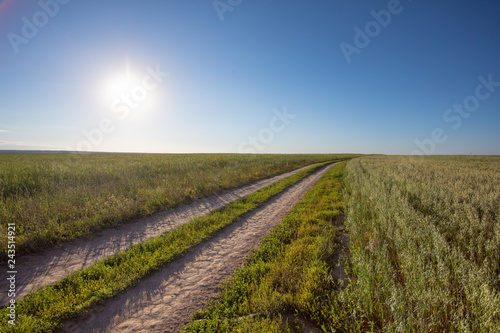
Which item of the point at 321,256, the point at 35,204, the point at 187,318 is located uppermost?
the point at 35,204

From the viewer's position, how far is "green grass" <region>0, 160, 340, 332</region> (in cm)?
328

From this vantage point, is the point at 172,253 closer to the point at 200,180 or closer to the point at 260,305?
the point at 260,305

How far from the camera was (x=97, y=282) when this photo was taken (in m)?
4.18

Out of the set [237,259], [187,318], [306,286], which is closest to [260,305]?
[306,286]

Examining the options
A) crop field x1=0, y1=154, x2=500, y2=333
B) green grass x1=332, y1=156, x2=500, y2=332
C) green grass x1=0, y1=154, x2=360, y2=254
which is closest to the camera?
green grass x1=332, y1=156, x2=500, y2=332

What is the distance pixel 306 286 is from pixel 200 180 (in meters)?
12.1

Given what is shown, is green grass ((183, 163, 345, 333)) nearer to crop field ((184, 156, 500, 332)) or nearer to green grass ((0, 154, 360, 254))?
crop field ((184, 156, 500, 332))

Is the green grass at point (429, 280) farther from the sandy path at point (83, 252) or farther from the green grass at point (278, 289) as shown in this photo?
the sandy path at point (83, 252)

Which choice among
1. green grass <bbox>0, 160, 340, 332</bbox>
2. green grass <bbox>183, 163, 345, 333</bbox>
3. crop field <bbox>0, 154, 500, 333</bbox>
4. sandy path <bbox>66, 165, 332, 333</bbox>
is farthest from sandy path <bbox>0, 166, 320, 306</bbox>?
green grass <bbox>183, 163, 345, 333</bbox>

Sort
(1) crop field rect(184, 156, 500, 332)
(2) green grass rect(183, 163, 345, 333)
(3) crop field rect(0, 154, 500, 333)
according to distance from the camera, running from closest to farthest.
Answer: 1. (1) crop field rect(184, 156, 500, 332)
2. (3) crop field rect(0, 154, 500, 333)
3. (2) green grass rect(183, 163, 345, 333)

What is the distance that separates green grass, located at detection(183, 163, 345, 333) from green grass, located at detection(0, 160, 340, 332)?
1.95 meters

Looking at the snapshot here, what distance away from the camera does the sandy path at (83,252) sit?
439 cm

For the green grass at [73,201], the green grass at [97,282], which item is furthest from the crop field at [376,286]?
the green grass at [73,201]

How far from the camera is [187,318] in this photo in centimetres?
338
